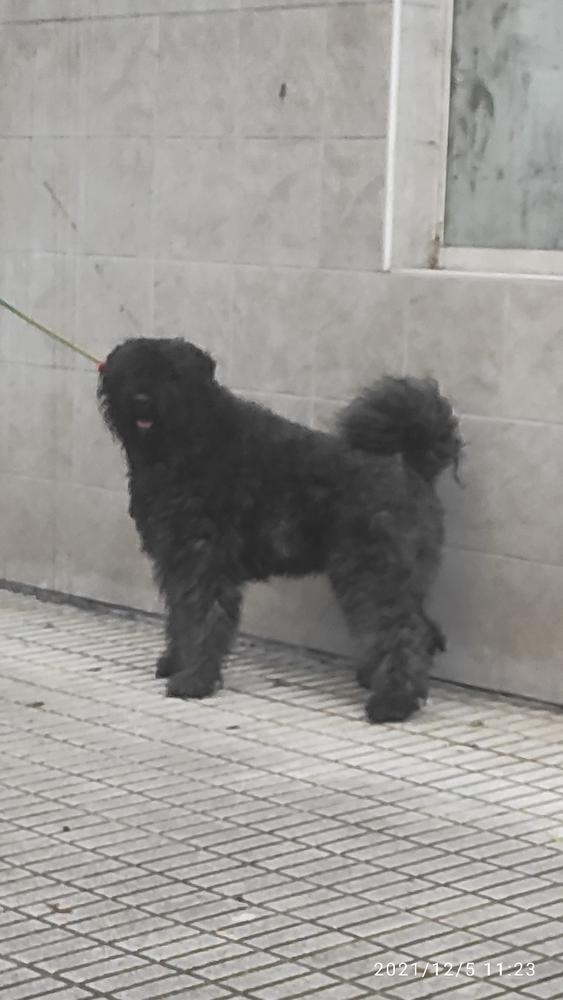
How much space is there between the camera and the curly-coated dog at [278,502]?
6574mm

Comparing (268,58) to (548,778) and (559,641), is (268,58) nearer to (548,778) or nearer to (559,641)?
(559,641)

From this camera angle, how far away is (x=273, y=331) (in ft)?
24.8

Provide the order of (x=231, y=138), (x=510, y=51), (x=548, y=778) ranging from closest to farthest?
1. (x=548, y=778)
2. (x=510, y=51)
3. (x=231, y=138)

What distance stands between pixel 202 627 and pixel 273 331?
144 centimetres

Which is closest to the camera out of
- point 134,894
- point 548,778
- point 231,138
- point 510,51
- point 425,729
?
point 134,894

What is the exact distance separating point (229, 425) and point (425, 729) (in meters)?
1.35

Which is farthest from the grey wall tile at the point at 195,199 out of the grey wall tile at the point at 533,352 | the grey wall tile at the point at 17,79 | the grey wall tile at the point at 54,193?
the grey wall tile at the point at 533,352

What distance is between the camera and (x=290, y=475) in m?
6.73

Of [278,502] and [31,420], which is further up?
[31,420]

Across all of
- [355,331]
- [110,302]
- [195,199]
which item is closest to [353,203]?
[355,331]

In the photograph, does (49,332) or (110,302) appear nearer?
(49,332)

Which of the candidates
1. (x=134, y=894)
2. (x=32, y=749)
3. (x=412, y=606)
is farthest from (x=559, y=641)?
(x=134, y=894)

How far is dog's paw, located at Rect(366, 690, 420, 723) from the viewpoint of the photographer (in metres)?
6.53

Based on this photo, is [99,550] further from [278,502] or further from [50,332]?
[278,502]
